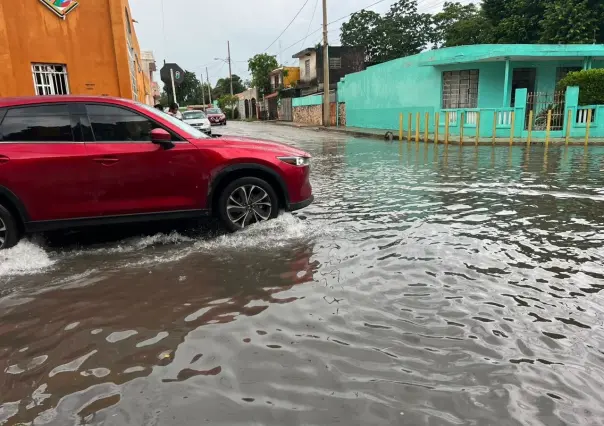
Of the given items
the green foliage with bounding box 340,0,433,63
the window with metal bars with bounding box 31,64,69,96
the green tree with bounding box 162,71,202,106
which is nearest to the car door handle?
the window with metal bars with bounding box 31,64,69,96

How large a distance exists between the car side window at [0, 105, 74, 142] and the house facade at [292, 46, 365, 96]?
45.3 m

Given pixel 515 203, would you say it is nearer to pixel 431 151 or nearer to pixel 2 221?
pixel 2 221

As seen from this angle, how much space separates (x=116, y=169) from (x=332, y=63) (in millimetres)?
48245

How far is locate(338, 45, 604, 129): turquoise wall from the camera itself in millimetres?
21125

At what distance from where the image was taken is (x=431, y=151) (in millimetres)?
16297

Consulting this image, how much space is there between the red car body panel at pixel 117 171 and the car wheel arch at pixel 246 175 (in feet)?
0.04

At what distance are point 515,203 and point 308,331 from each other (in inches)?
207

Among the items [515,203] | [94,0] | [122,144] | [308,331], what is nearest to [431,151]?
[515,203]

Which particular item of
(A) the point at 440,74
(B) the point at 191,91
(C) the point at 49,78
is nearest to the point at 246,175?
(C) the point at 49,78

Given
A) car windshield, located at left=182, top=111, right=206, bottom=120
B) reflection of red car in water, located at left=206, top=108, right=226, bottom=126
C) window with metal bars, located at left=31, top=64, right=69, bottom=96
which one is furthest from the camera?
reflection of red car in water, located at left=206, top=108, right=226, bottom=126

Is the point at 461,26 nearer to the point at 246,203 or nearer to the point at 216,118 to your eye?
the point at 216,118

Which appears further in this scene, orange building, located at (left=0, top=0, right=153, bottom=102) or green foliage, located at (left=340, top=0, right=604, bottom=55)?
green foliage, located at (left=340, top=0, right=604, bottom=55)

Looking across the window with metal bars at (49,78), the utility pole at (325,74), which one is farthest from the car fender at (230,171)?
the utility pole at (325,74)

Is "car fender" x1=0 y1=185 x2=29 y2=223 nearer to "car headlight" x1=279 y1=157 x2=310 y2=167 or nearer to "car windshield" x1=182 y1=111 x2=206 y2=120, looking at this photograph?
"car headlight" x1=279 y1=157 x2=310 y2=167
